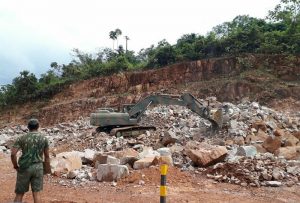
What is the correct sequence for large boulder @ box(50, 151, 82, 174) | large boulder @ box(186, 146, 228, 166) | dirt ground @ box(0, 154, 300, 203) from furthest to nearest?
large boulder @ box(50, 151, 82, 174), large boulder @ box(186, 146, 228, 166), dirt ground @ box(0, 154, 300, 203)

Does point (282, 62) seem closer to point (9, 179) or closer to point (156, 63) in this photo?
point (156, 63)

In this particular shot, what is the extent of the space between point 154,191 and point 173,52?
82.4 ft

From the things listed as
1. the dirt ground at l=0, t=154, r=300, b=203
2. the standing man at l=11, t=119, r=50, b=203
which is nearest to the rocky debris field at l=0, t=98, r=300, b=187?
the dirt ground at l=0, t=154, r=300, b=203

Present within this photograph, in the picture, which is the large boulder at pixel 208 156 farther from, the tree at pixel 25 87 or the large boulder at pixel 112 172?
the tree at pixel 25 87

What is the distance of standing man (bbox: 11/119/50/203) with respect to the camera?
20.6ft

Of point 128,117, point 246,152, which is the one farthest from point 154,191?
point 128,117

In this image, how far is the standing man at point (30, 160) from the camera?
629cm

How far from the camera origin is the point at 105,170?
930 cm

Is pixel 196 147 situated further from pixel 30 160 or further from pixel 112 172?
pixel 30 160

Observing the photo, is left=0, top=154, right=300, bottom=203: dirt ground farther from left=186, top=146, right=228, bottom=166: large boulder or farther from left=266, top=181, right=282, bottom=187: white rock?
left=186, top=146, right=228, bottom=166: large boulder

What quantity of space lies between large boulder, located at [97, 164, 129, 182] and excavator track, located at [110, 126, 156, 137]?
7.14 meters

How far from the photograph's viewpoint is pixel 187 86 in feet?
98.8

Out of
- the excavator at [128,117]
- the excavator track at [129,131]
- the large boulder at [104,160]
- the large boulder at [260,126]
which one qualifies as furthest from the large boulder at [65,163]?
the large boulder at [260,126]

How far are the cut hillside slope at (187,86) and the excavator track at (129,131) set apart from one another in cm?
1088
